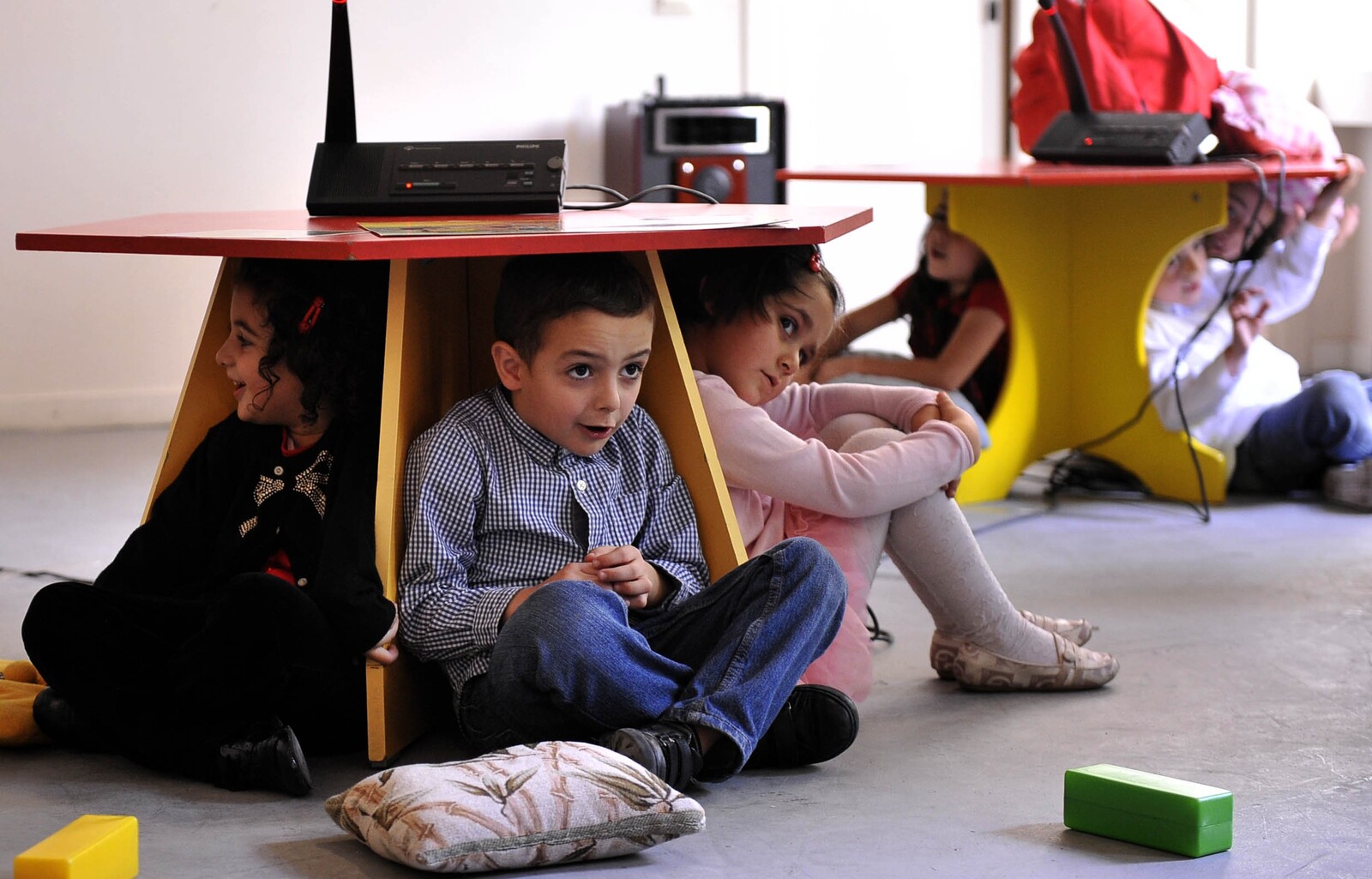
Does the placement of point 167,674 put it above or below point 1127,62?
below

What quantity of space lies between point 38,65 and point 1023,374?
2.61 m

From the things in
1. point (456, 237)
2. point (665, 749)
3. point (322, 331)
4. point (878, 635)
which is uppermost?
point (456, 237)

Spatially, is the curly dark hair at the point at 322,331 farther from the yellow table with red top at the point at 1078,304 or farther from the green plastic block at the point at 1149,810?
the yellow table with red top at the point at 1078,304

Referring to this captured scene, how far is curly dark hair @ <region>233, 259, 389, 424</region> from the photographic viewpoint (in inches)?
67.5

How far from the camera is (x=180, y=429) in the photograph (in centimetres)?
182

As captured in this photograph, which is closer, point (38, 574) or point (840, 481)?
point (840, 481)

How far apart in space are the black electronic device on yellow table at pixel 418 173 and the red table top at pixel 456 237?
10cm

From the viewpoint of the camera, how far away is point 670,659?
161cm

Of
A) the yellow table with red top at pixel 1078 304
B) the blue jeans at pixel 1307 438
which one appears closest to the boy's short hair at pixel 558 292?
the yellow table with red top at pixel 1078 304

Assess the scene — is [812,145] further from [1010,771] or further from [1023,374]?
[1010,771]

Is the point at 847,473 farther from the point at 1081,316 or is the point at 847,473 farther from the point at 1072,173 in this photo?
the point at 1081,316

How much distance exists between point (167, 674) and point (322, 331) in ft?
1.32

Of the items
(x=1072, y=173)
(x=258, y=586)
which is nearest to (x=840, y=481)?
(x=258, y=586)

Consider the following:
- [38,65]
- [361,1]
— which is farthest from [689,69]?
[38,65]
